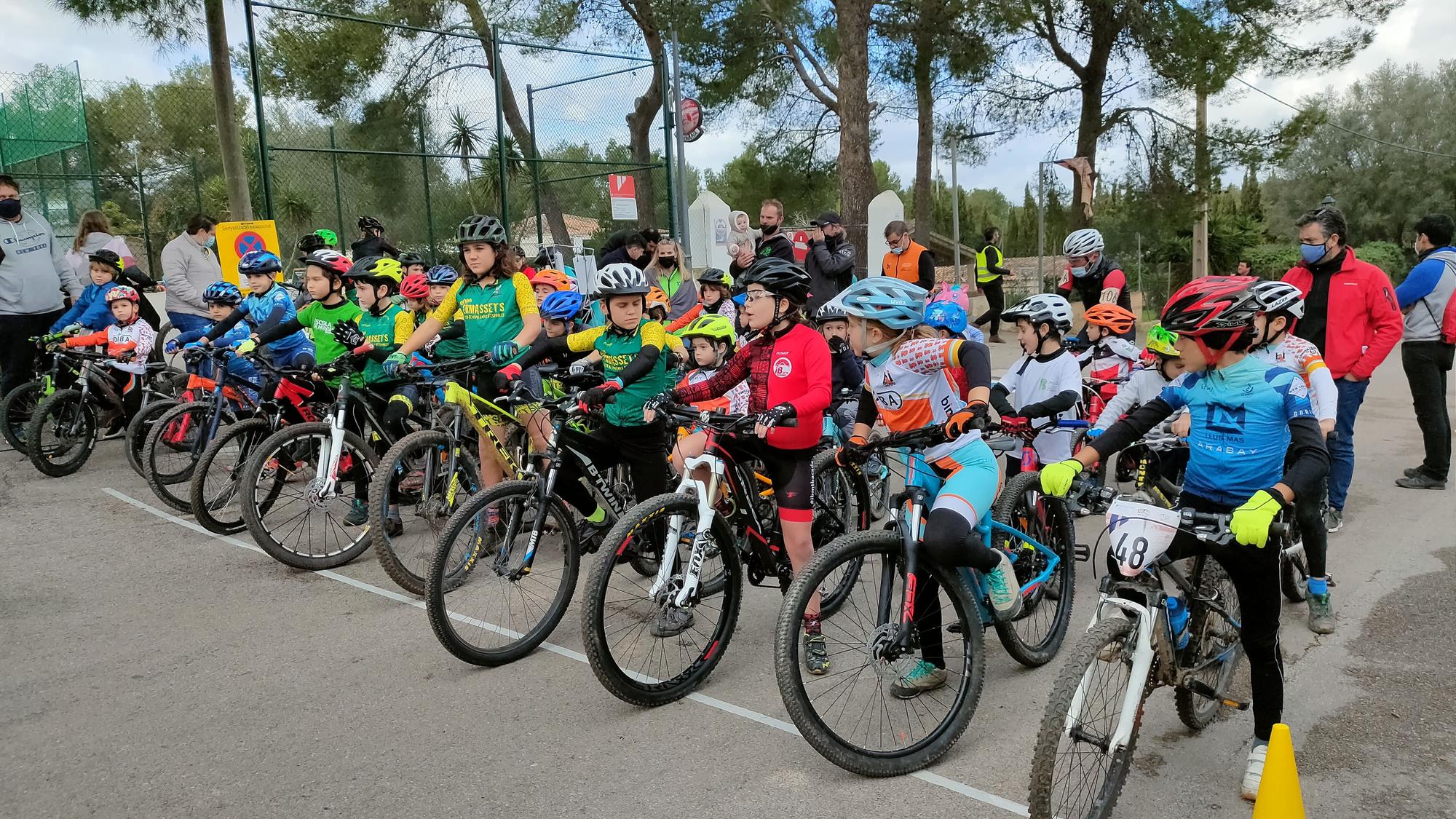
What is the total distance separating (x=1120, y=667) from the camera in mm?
3264

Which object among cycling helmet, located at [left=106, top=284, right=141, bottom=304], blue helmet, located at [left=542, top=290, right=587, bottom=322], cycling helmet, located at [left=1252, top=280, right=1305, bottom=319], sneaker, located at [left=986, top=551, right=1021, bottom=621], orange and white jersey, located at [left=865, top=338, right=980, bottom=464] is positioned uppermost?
cycling helmet, located at [left=106, top=284, right=141, bottom=304]

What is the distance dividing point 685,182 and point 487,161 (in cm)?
294

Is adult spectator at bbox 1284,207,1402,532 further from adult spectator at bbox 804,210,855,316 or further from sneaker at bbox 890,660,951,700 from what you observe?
adult spectator at bbox 804,210,855,316

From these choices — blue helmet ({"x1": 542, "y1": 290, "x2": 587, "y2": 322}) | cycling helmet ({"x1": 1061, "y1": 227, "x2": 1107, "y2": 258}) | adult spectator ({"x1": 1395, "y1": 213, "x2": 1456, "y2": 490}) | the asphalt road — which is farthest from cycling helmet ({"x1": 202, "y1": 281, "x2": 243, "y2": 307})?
adult spectator ({"x1": 1395, "y1": 213, "x2": 1456, "y2": 490})

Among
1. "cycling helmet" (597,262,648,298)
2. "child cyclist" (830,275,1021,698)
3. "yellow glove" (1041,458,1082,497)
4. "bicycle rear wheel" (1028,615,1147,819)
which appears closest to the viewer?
"bicycle rear wheel" (1028,615,1147,819)

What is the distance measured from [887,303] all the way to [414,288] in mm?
4642

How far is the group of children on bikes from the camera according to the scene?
344 centimetres

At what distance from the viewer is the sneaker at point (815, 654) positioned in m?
4.33

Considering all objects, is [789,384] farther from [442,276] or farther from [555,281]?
[442,276]

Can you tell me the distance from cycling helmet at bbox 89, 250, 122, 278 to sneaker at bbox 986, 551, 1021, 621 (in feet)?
29.3

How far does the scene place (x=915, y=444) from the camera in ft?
12.5

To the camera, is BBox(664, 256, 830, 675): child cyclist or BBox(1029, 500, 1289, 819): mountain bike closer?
BBox(1029, 500, 1289, 819): mountain bike

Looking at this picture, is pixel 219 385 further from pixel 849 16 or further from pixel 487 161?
pixel 849 16

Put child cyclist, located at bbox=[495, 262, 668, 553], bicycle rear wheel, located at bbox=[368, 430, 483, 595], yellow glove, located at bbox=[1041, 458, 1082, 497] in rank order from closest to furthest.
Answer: yellow glove, located at bbox=[1041, 458, 1082, 497] < child cyclist, located at bbox=[495, 262, 668, 553] < bicycle rear wheel, located at bbox=[368, 430, 483, 595]
